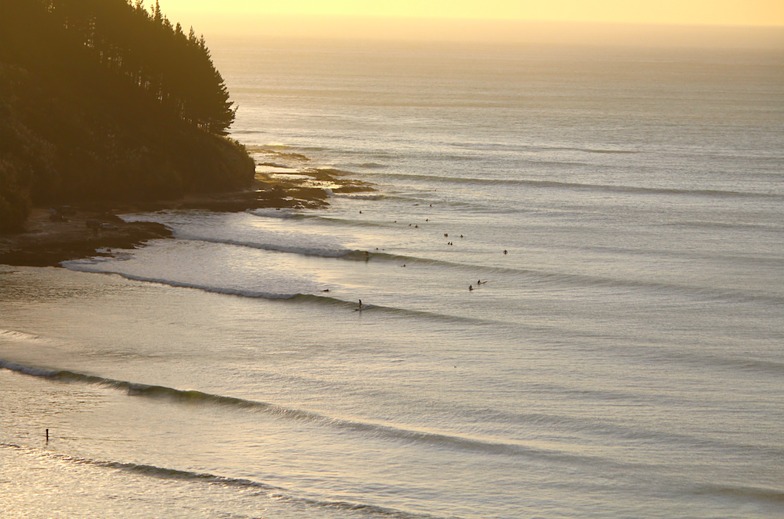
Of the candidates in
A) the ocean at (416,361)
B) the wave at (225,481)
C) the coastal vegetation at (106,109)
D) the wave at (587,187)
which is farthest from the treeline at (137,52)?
the wave at (225,481)

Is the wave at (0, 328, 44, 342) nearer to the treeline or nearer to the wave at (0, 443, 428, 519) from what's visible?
the wave at (0, 443, 428, 519)

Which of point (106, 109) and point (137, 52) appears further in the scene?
point (137, 52)

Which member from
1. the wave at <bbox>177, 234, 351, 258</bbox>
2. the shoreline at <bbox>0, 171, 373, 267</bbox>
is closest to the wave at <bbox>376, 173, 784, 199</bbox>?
the shoreline at <bbox>0, 171, 373, 267</bbox>

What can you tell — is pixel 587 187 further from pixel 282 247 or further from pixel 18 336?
pixel 18 336

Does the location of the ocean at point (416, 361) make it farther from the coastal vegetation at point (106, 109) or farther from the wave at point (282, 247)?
the coastal vegetation at point (106, 109)

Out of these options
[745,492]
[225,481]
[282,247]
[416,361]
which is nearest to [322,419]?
[225,481]

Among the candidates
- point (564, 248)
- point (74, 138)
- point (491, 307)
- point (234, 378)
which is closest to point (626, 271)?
point (564, 248)

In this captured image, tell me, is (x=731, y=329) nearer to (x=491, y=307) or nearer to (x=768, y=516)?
(x=491, y=307)
